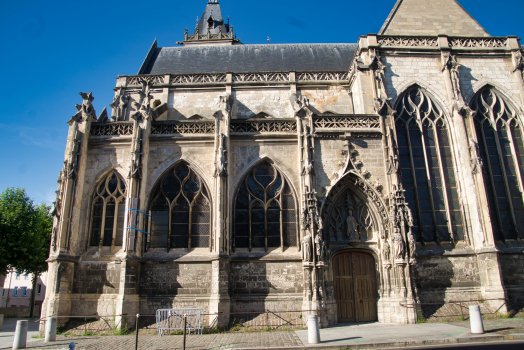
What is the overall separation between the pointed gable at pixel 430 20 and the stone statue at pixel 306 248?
1027 cm

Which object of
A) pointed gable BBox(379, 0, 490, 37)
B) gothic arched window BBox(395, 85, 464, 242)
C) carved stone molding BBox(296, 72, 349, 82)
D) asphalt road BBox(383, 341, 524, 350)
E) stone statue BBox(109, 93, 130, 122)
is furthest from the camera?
carved stone molding BBox(296, 72, 349, 82)

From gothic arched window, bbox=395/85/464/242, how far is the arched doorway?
2311 millimetres

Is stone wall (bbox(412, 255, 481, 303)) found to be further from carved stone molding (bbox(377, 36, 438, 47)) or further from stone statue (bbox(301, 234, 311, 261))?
carved stone molding (bbox(377, 36, 438, 47))

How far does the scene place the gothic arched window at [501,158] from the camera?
13.3 metres

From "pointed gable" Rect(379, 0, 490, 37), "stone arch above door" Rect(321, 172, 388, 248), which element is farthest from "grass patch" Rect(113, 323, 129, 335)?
"pointed gable" Rect(379, 0, 490, 37)

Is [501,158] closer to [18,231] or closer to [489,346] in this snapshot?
[489,346]

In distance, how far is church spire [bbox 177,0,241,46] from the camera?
28.1m

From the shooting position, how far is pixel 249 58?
68.6 feet

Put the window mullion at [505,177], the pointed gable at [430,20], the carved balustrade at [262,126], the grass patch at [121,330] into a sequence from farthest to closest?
1. the pointed gable at [430,20]
2. the carved balustrade at [262,126]
3. the window mullion at [505,177]
4. the grass patch at [121,330]

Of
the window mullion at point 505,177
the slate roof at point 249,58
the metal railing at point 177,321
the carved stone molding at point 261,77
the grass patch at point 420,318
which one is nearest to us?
the metal railing at point 177,321

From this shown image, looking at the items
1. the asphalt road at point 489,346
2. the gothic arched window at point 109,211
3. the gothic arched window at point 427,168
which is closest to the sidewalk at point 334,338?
the asphalt road at point 489,346

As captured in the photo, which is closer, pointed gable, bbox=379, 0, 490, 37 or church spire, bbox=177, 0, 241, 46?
pointed gable, bbox=379, 0, 490, 37

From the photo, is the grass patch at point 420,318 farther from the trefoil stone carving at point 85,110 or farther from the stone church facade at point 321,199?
the trefoil stone carving at point 85,110

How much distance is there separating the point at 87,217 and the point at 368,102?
37.0 feet
